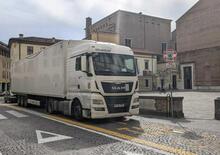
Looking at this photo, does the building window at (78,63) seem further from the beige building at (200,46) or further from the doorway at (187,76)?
the doorway at (187,76)

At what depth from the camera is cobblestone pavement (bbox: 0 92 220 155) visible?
622cm

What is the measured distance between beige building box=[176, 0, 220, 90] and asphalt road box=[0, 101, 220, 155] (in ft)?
123

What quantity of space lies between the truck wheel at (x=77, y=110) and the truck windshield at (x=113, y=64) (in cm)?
196

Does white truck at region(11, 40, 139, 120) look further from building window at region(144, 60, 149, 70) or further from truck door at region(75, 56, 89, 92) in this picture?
building window at region(144, 60, 149, 70)

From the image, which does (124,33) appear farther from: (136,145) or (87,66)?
(136,145)

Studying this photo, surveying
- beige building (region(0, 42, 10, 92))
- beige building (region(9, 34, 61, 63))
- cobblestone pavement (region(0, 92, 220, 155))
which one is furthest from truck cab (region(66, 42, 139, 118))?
beige building (region(0, 42, 10, 92))

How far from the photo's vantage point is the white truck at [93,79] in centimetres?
1008

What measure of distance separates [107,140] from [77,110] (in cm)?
413

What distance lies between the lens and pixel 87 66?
1020 cm

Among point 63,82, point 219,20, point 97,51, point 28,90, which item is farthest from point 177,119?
point 219,20

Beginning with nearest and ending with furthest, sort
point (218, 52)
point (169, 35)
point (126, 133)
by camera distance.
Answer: point (126, 133), point (218, 52), point (169, 35)

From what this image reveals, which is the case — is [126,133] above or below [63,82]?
below

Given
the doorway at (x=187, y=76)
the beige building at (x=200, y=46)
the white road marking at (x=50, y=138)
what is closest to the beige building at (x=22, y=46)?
the beige building at (x=200, y=46)

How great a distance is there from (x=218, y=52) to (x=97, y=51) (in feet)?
127
